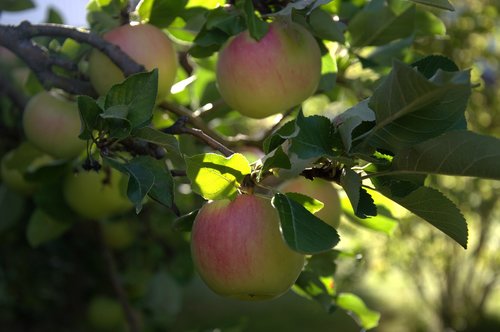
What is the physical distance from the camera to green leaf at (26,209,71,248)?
1438 mm

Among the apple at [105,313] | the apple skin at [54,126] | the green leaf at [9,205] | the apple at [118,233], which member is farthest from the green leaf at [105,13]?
the apple at [105,313]

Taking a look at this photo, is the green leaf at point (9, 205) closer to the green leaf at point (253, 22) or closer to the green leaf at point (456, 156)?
the green leaf at point (253, 22)

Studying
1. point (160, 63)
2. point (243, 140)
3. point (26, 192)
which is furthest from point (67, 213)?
point (160, 63)

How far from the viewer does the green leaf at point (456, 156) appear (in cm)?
66

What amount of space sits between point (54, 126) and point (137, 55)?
235 millimetres

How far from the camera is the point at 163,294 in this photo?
204 centimetres

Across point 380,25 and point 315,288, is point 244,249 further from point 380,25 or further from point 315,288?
point 380,25

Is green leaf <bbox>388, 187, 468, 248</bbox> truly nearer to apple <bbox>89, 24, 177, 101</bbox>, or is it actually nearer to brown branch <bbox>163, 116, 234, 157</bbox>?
brown branch <bbox>163, 116, 234, 157</bbox>

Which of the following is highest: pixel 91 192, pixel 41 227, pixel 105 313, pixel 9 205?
pixel 91 192

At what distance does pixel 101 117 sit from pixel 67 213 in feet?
2.31

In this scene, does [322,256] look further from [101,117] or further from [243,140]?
[101,117]

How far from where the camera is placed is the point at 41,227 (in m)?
1.44

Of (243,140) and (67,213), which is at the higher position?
(243,140)

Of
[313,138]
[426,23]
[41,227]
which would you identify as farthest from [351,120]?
[41,227]
